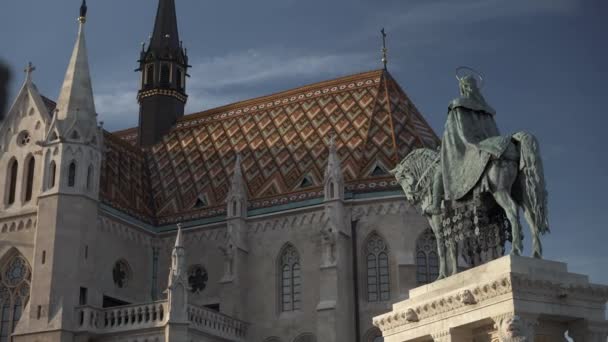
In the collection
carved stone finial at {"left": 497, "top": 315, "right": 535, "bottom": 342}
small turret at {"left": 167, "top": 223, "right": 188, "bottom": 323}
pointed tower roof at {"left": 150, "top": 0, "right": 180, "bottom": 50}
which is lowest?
carved stone finial at {"left": 497, "top": 315, "right": 535, "bottom": 342}

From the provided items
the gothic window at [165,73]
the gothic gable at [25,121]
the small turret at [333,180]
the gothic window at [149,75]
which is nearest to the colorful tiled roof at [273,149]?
the small turret at [333,180]

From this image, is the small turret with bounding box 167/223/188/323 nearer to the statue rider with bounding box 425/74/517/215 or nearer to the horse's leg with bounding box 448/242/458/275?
the statue rider with bounding box 425/74/517/215

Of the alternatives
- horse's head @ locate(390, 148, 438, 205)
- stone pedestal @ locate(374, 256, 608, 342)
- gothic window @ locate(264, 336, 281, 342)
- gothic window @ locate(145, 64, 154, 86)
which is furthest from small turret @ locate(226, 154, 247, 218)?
stone pedestal @ locate(374, 256, 608, 342)

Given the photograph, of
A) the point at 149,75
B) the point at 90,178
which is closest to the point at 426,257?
the point at 90,178

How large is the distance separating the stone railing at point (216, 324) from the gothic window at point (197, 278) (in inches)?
111

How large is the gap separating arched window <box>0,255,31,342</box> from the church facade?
0.16 feet

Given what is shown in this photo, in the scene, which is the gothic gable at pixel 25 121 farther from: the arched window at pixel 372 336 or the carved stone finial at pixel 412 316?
the carved stone finial at pixel 412 316

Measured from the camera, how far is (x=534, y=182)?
12836 millimetres

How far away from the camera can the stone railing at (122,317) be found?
1160 inches

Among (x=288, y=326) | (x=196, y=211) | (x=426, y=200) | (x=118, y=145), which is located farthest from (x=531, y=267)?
(x=118, y=145)

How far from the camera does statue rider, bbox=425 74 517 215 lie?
13695mm

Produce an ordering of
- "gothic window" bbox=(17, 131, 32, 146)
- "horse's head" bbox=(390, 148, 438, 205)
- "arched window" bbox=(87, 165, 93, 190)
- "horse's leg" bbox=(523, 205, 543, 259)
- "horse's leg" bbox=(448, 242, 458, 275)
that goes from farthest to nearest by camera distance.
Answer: "gothic window" bbox=(17, 131, 32, 146), "arched window" bbox=(87, 165, 93, 190), "horse's head" bbox=(390, 148, 438, 205), "horse's leg" bbox=(448, 242, 458, 275), "horse's leg" bbox=(523, 205, 543, 259)

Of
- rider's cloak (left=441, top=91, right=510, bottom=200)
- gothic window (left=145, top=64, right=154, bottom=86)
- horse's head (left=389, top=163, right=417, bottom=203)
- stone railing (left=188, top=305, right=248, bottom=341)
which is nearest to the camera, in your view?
rider's cloak (left=441, top=91, right=510, bottom=200)

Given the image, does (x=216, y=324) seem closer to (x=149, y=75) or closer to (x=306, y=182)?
(x=306, y=182)
